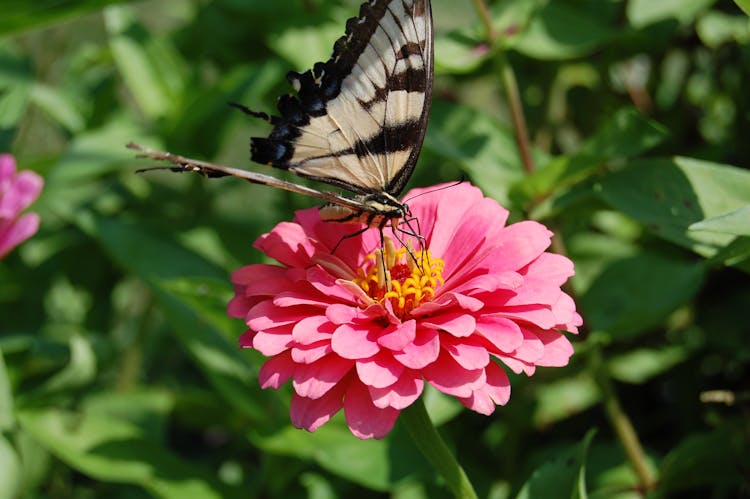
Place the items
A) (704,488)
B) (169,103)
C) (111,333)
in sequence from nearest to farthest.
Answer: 1. (704,488)
2. (169,103)
3. (111,333)

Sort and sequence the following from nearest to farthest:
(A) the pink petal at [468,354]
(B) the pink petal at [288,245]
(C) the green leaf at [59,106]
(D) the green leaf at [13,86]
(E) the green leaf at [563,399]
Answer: (A) the pink petal at [468,354]
(B) the pink petal at [288,245]
(D) the green leaf at [13,86]
(E) the green leaf at [563,399]
(C) the green leaf at [59,106]

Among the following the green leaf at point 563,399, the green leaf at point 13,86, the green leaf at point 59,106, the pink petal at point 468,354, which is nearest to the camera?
the pink petal at point 468,354

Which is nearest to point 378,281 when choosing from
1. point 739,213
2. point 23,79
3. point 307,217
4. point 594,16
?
point 307,217

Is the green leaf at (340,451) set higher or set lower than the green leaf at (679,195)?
lower

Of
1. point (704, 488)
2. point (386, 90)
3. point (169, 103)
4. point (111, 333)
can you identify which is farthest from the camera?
point (111, 333)

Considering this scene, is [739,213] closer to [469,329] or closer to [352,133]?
[469,329]

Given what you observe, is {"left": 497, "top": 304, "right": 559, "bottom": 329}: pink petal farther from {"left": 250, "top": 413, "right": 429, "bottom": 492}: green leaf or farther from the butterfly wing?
{"left": 250, "top": 413, "right": 429, "bottom": 492}: green leaf

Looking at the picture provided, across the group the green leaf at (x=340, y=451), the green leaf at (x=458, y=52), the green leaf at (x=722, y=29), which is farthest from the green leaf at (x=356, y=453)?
the green leaf at (x=722, y=29)

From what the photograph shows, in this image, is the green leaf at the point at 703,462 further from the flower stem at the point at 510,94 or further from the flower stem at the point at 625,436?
the flower stem at the point at 510,94
